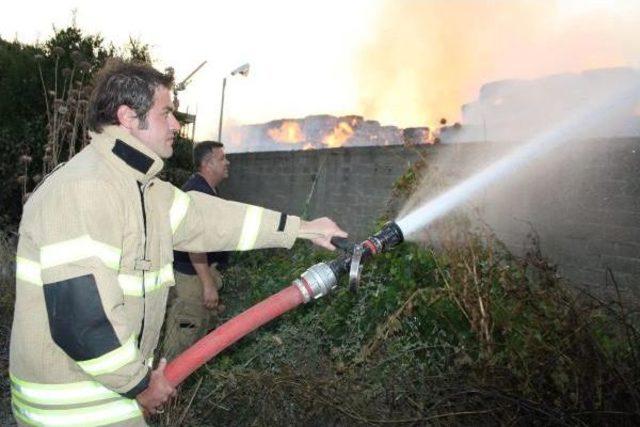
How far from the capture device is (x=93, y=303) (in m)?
1.79

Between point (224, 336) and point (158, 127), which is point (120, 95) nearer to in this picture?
point (158, 127)

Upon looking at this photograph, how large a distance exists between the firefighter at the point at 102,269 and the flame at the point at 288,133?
1902cm

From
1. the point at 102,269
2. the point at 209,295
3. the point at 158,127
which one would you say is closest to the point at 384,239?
the point at 158,127

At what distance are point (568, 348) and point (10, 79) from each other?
9021 mm

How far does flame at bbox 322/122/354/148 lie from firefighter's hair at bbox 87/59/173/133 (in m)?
16.6

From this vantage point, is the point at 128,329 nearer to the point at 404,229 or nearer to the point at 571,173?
A: the point at 404,229

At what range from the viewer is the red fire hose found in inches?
85.0

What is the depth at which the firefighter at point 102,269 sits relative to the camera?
1.82 m

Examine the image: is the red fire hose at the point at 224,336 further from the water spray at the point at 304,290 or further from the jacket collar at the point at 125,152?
the jacket collar at the point at 125,152

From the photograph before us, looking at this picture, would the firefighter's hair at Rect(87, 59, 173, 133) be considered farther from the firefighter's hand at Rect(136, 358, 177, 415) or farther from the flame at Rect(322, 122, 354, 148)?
the flame at Rect(322, 122, 354, 148)

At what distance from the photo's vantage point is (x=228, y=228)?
2.74 metres

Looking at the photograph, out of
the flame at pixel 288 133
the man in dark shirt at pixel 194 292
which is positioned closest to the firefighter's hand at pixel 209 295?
the man in dark shirt at pixel 194 292

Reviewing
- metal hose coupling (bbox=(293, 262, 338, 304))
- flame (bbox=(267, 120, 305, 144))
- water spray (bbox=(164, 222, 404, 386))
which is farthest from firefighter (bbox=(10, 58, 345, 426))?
flame (bbox=(267, 120, 305, 144))

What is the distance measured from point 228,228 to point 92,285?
990mm
